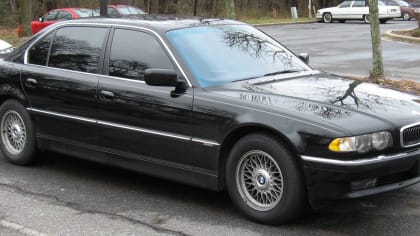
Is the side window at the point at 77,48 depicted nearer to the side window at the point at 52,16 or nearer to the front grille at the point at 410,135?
the front grille at the point at 410,135

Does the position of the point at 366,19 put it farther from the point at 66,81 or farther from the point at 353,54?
the point at 66,81

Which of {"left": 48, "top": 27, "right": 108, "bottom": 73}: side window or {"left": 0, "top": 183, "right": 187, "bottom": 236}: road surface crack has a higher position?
{"left": 48, "top": 27, "right": 108, "bottom": 73}: side window

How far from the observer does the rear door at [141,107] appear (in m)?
5.09

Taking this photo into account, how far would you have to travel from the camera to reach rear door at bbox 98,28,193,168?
5.09m

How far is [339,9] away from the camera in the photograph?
36.4 meters

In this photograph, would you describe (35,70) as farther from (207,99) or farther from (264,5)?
(264,5)

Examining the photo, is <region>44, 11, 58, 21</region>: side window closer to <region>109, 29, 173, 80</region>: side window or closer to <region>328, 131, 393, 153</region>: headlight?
<region>109, 29, 173, 80</region>: side window

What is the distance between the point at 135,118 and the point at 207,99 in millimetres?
772

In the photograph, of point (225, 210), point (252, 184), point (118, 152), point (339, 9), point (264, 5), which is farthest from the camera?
point (264, 5)

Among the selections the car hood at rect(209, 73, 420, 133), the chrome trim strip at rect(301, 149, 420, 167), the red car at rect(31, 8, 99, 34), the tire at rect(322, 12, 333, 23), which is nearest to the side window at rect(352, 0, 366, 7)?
the tire at rect(322, 12, 333, 23)

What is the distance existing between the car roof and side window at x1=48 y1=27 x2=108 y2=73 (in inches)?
5.3

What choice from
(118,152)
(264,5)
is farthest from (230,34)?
(264,5)

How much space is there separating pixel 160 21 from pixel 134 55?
0.45 meters

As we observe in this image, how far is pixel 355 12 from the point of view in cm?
3541
